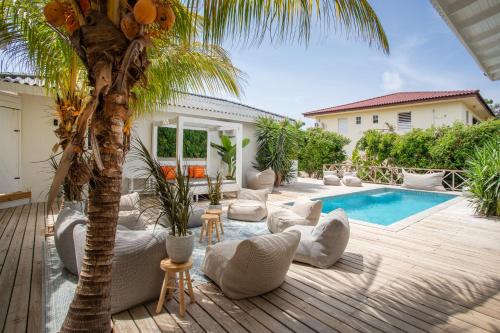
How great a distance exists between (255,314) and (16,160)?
28.4 feet

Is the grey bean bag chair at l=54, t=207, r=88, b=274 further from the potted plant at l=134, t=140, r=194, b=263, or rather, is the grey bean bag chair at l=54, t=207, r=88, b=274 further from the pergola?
the pergola

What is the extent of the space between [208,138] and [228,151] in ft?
3.56

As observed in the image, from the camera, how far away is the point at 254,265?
8.80ft

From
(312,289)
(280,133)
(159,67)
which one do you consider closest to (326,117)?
(280,133)

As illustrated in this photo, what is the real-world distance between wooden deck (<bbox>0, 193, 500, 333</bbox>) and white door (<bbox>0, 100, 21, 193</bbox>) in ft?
12.7

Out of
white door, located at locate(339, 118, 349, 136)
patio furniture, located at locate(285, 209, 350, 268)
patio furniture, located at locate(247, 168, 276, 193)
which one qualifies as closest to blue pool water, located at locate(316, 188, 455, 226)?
patio furniture, located at locate(247, 168, 276, 193)

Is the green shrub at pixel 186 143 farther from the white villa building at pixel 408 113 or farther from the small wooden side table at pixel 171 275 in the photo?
the white villa building at pixel 408 113

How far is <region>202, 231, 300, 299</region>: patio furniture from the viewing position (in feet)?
8.73

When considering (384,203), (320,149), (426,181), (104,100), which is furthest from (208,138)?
(104,100)

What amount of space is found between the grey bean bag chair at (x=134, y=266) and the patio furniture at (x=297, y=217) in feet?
8.48

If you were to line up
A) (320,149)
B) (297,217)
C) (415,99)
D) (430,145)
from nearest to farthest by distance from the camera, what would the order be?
(297,217)
(430,145)
(320,149)
(415,99)

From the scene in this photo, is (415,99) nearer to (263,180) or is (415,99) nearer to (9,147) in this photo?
(263,180)

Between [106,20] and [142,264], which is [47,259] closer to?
[142,264]

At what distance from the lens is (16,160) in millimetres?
7664
